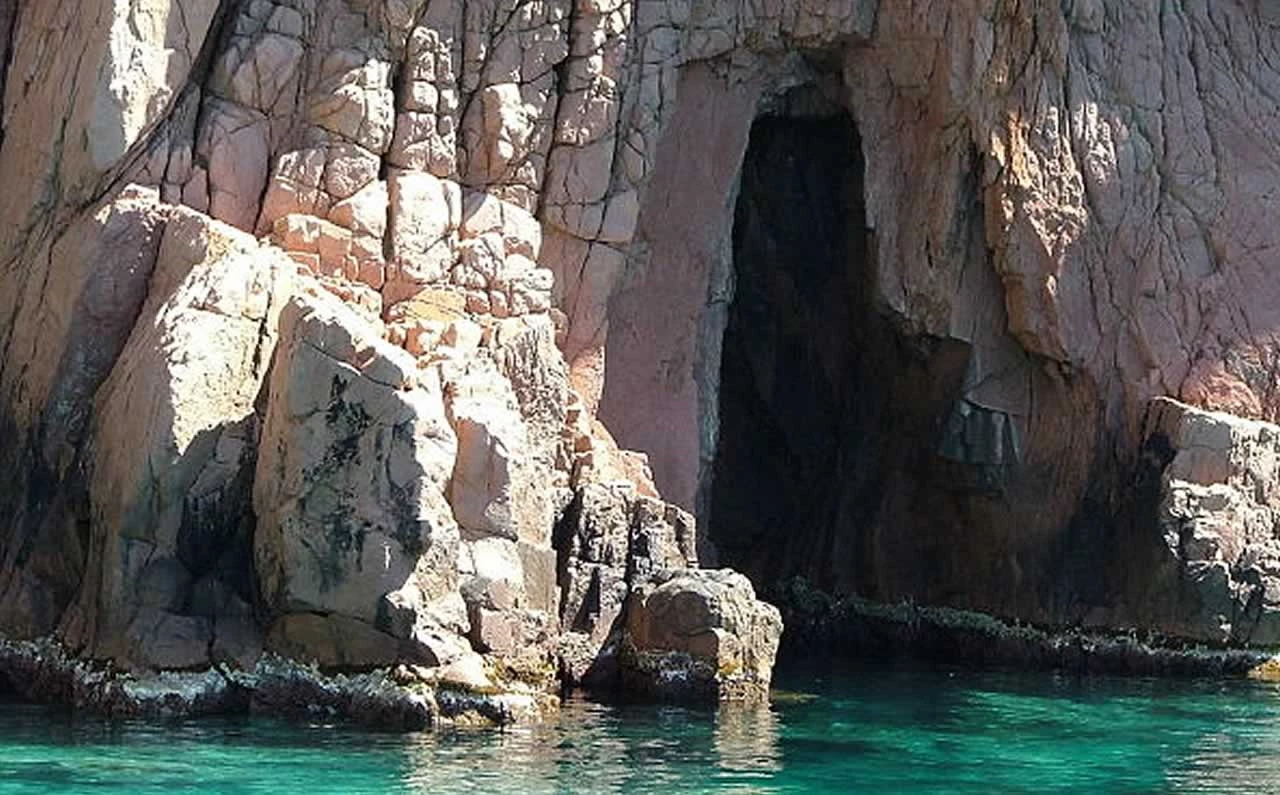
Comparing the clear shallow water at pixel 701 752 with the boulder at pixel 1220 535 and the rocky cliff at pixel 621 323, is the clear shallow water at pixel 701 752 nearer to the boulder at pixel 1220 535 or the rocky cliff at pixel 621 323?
the rocky cliff at pixel 621 323

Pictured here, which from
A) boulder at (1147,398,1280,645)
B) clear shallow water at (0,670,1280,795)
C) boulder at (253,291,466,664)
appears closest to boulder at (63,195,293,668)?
boulder at (253,291,466,664)

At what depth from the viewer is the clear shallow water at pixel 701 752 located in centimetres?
→ 2048

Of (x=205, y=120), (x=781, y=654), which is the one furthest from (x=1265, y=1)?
(x=205, y=120)

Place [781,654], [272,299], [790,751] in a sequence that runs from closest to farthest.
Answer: [790,751] → [272,299] → [781,654]

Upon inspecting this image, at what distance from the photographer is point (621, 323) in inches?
1237

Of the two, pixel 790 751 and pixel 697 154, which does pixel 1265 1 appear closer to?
pixel 697 154

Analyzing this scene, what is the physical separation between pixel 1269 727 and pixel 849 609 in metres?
10.2

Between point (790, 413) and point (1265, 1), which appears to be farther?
point (790, 413)

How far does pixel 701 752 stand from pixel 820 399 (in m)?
16.1

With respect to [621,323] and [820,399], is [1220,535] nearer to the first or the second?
[621,323]

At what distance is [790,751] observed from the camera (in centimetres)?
2339

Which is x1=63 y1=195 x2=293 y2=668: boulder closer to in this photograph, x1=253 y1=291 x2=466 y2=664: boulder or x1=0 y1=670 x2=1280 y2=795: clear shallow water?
x1=253 y1=291 x2=466 y2=664: boulder

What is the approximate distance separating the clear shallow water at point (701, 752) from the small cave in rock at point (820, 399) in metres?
7.65

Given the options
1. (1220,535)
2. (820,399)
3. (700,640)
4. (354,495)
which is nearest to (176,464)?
(354,495)
